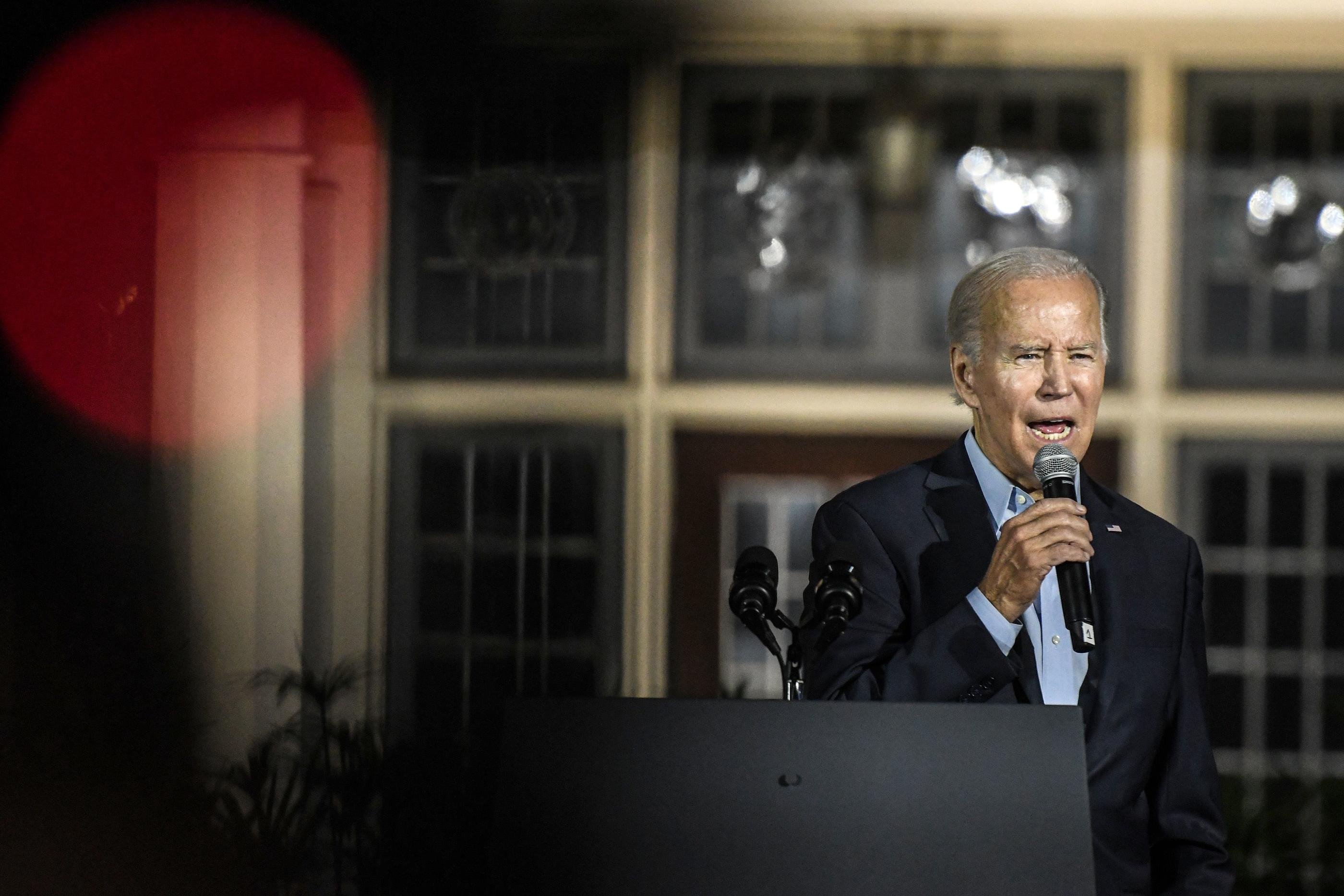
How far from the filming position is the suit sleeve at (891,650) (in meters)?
1.41

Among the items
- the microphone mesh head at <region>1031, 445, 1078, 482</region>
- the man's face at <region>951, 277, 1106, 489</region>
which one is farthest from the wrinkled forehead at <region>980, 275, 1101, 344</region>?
the microphone mesh head at <region>1031, 445, 1078, 482</region>

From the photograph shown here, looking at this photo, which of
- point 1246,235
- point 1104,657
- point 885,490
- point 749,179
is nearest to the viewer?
point 1104,657

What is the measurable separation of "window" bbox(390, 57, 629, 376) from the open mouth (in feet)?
11.2

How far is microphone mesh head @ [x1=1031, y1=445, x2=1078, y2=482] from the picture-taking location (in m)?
1.43

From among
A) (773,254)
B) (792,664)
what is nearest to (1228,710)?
(773,254)

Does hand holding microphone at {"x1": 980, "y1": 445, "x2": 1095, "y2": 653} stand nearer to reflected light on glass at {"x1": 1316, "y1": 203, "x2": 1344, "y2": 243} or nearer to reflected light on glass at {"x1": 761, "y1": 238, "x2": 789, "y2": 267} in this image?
reflected light on glass at {"x1": 761, "y1": 238, "x2": 789, "y2": 267}

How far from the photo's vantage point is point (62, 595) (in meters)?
3.86

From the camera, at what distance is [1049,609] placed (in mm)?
1522

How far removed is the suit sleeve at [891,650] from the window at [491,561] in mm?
3301

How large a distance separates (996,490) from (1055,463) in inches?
5.9

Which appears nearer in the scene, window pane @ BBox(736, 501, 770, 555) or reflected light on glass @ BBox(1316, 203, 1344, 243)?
reflected light on glass @ BBox(1316, 203, 1344, 243)

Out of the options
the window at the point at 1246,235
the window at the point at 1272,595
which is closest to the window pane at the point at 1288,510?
the window at the point at 1272,595

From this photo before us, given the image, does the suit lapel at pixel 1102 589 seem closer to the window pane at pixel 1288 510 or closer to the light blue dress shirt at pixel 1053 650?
the light blue dress shirt at pixel 1053 650

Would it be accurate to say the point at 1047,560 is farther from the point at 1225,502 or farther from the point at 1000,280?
the point at 1225,502
